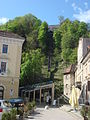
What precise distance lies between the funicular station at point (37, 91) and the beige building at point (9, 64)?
3923mm

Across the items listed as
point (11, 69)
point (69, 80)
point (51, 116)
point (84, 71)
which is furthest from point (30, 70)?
point (51, 116)

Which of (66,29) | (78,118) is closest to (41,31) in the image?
(66,29)

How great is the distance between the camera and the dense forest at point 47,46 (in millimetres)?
52572

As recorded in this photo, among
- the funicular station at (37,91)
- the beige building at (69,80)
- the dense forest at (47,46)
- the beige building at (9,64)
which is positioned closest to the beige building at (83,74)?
the beige building at (69,80)

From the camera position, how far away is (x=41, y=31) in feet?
276

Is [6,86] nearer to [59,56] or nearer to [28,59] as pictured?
[28,59]

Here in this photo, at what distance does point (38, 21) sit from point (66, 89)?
52608mm

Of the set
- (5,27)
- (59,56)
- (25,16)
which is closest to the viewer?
(59,56)

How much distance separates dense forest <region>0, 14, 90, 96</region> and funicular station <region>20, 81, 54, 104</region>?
16.2 feet

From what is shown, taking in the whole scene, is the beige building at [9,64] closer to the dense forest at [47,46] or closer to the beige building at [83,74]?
the beige building at [83,74]

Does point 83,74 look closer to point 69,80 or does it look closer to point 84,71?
point 84,71

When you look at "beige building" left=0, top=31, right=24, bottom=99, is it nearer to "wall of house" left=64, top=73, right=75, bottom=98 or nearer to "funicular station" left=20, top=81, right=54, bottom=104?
"funicular station" left=20, top=81, right=54, bottom=104

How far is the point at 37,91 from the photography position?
44.9 meters

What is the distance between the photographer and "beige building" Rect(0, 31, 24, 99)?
33.3 meters
